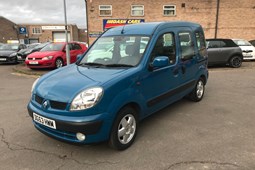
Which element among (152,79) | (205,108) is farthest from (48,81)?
(205,108)

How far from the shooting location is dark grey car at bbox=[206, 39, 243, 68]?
11102 mm

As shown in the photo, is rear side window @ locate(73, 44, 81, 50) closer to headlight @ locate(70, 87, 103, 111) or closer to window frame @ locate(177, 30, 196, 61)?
window frame @ locate(177, 30, 196, 61)

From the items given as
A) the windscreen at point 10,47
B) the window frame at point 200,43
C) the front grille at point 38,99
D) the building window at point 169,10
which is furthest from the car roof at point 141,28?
the building window at point 169,10

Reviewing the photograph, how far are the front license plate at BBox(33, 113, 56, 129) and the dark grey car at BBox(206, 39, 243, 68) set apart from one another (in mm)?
9765

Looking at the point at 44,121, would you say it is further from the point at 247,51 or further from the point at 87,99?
the point at 247,51

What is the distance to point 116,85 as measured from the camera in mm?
2971

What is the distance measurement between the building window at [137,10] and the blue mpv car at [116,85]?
19.1m

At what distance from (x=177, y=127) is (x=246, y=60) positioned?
12.0 metres

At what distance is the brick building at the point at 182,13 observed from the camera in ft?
74.5

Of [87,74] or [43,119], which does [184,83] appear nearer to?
[87,74]

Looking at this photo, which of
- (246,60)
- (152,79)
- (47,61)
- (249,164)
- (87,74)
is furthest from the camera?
(246,60)

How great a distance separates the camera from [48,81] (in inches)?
132

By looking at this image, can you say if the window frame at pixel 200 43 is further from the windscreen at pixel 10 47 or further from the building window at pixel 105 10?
the building window at pixel 105 10

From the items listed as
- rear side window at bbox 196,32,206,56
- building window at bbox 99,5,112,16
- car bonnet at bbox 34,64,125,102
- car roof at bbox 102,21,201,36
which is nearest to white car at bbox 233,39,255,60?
rear side window at bbox 196,32,206,56
